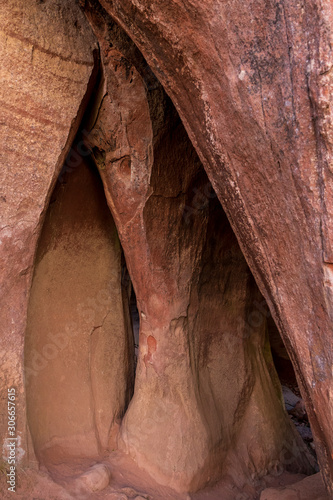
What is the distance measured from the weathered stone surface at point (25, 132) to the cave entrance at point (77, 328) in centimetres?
38

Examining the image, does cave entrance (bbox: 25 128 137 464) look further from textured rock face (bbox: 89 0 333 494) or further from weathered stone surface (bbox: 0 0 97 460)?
textured rock face (bbox: 89 0 333 494)

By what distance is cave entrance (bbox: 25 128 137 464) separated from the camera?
253 cm

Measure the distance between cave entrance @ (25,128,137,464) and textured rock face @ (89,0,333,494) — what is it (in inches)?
47.0

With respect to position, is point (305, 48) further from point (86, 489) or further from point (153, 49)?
point (86, 489)

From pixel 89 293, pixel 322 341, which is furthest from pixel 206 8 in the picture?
pixel 89 293

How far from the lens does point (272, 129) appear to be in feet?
4.84

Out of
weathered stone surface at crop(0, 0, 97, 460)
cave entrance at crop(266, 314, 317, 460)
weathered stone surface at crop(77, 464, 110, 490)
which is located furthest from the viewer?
cave entrance at crop(266, 314, 317, 460)

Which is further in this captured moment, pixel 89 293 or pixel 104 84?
pixel 89 293

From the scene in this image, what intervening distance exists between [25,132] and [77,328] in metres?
1.30

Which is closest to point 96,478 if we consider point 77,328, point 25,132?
point 77,328

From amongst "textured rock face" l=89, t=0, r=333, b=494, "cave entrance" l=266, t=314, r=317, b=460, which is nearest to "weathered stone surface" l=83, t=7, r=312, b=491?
"textured rock face" l=89, t=0, r=333, b=494

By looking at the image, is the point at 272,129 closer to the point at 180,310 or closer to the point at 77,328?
the point at 180,310

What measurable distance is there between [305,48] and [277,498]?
2.18 metres

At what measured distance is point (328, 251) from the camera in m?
1.40
